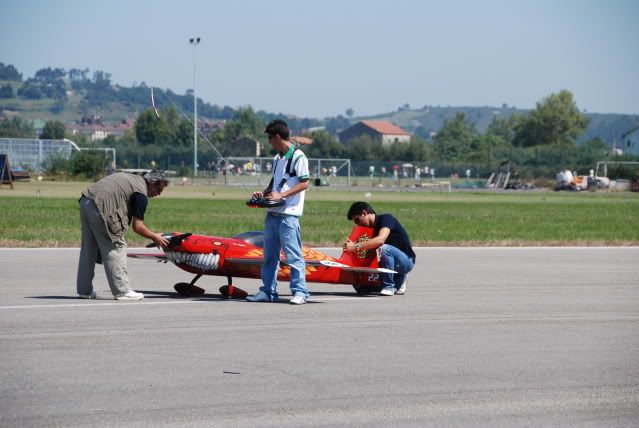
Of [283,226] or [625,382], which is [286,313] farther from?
[625,382]

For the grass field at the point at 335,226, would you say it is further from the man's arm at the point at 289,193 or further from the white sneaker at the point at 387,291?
the man's arm at the point at 289,193

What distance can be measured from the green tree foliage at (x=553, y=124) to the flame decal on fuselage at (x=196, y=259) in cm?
14064

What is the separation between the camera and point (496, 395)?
23.0 feet

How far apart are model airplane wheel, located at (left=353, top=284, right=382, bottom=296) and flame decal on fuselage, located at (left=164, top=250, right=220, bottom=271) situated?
176cm

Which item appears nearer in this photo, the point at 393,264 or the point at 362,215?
the point at 393,264

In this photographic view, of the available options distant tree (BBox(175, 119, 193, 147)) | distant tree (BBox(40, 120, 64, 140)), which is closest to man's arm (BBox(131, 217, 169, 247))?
distant tree (BBox(175, 119, 193, 147))

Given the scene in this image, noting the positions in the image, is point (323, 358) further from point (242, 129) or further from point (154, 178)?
point (242, 129)

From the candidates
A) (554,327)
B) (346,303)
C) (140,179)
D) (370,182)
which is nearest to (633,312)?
(554,327)

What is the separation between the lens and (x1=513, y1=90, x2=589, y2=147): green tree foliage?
149000 millimetres

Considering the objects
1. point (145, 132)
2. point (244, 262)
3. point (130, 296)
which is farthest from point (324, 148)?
point (130, 296)

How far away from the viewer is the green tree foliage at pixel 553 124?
149 metres

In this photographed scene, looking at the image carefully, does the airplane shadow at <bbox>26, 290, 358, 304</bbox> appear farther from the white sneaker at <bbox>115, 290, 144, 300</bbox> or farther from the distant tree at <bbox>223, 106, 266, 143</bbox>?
the distant tree at <bbox>223, 106, 266, 143</bbox>

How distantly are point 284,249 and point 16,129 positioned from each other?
387ft

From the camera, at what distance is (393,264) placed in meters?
12.3
